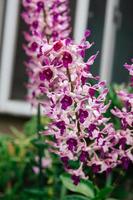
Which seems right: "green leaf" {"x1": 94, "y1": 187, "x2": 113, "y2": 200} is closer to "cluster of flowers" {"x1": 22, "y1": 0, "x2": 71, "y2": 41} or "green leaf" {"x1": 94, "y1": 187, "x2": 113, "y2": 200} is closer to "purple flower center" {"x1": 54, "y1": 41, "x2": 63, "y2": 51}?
"purple flower center" {"x1": 54, "y1": 41, "x2": 63, "y2": 51}

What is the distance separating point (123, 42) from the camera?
513 cm

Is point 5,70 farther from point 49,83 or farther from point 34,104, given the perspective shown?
point 49,83

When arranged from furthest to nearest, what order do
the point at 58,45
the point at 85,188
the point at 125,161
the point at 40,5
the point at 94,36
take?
the point at 94,36 < the point at 40,5 < the point at 85,188 < the point at 125,161 < the point at 58,45

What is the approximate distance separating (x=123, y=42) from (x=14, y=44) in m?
0.94

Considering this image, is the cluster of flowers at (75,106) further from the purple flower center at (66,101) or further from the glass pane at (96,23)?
the glass pane at (96,23)

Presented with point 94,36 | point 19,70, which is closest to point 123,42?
point 94,36

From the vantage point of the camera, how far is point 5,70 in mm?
5219

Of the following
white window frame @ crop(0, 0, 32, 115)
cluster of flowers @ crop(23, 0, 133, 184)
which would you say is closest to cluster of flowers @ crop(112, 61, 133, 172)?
cluster of flowers @ crop(23, 0, 133, 184)

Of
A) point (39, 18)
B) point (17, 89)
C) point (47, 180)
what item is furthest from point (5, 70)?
point (39, 18)

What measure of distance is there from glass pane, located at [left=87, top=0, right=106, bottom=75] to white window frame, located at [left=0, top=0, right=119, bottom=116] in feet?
0.11

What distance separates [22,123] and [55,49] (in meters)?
3.34

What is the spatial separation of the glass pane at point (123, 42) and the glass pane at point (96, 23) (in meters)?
0.15

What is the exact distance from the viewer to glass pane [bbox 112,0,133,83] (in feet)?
16.8

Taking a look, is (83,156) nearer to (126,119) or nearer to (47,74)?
(126,119)
